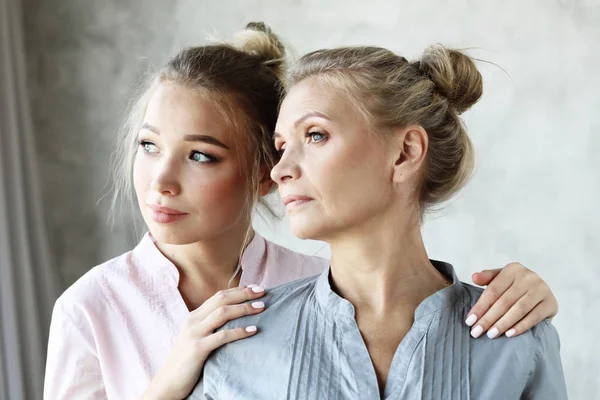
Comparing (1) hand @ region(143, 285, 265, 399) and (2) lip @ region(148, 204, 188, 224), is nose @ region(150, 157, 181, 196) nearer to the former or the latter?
(2) lip @ region(148, 204, 188, 224)

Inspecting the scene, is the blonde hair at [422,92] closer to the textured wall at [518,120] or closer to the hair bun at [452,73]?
the hair bun at [452,73]

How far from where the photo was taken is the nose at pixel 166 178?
1.64m

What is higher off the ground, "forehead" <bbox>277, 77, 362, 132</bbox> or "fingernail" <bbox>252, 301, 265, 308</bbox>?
"forehead" <bbox>277, 77, 362, 132</bbox>

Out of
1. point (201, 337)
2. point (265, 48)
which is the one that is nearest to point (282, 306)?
point (201, 337)

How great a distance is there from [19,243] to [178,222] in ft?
5.73

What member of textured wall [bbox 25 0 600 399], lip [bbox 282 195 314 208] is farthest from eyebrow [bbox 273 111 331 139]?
textured wall [bbox 25 0 600 399]

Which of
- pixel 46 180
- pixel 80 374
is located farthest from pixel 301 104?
pixel 46 180

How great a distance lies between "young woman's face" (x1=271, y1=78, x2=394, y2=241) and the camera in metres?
1.37

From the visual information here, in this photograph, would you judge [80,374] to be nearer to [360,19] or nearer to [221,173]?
[221,173]

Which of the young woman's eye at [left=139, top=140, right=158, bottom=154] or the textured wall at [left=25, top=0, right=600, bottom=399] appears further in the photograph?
the textured wall at [left=25, top=0, right=600, bottom=399]

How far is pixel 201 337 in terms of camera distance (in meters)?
1.45

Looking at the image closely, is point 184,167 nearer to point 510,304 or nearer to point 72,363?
point 72,363

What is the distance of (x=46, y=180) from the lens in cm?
356

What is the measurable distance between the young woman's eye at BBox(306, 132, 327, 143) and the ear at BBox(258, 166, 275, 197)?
0.38m
